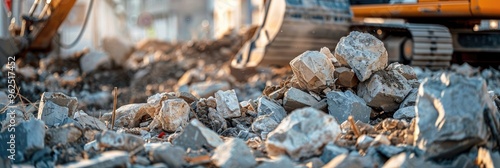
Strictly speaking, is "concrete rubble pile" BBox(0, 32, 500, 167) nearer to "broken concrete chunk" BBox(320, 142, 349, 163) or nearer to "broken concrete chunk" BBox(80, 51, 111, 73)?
"broken concrete chunk" BBox(320, 142, 349, 163)

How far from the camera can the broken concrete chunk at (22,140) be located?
4.54 m

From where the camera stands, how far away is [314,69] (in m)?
5.76

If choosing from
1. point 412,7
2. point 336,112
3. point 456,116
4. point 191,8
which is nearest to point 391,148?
point 456,116

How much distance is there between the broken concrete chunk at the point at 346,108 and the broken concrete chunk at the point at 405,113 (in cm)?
19

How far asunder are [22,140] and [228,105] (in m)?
1.67

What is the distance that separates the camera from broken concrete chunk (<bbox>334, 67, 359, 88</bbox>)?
231 inches

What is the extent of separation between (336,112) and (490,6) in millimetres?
4888

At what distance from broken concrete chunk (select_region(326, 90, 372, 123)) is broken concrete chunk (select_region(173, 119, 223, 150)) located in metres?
1.18

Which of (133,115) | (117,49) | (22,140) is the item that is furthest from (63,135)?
(117,49)

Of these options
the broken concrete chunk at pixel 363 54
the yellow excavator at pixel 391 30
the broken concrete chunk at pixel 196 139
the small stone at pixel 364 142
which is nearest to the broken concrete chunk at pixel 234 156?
the broken concrete chunk at pixel 196 139

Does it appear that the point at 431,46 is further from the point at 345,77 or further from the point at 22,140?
the point at 22,140

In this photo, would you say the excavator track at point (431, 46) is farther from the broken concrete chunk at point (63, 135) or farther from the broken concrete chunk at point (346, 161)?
the broken concrete chunk at point (346, 161)

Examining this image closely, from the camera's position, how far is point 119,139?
4.39 metres

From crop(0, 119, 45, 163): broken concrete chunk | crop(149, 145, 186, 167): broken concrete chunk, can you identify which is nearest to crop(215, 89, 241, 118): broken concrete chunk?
crop(0, 119, 45, 163): broken concrete chunk
